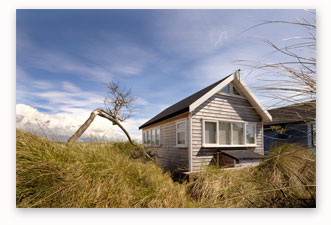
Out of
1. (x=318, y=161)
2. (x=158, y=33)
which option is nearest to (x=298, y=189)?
(x=318, y=161)

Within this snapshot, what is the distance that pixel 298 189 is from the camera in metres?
2.41

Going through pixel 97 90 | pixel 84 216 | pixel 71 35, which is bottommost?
pixel 84 216

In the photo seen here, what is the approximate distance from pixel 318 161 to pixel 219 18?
296cm

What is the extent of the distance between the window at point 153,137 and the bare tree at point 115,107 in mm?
3769

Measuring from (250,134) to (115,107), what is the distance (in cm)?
521

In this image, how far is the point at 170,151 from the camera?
7.98m

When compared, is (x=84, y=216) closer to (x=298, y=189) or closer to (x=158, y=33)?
(x=298, y=189)

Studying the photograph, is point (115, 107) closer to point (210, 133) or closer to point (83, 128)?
point (83, 128)

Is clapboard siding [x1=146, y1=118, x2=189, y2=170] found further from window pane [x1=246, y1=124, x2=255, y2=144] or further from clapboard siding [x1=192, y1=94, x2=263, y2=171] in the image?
window pane [x1=246, y1=124, x2=255, y2=144]

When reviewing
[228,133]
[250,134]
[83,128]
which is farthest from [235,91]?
[83,128]

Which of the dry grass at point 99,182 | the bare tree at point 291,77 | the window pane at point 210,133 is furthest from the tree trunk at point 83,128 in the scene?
the window pane at point 210,133

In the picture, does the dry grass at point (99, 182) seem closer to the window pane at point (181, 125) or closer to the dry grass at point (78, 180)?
the dry grass at point (78, 180)

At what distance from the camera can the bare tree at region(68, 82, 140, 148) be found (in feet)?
13.5

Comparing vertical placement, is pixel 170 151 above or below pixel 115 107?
below
